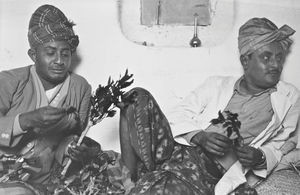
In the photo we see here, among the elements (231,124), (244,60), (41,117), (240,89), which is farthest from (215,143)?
(41,117)

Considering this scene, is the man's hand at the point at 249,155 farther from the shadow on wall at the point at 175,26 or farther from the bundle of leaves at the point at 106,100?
the shadow on wall at the point at 175,26

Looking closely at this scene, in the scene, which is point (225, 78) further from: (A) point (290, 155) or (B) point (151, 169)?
(B) point (151, 169)

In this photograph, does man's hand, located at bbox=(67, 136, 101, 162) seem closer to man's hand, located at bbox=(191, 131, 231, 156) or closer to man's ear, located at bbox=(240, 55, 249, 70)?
man's hand, located at bbox=(191, 131, 231, 156)

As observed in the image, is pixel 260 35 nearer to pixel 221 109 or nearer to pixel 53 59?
pixel 221 109

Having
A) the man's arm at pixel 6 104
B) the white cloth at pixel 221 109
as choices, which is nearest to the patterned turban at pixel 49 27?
the man's arm at pixel 6 104

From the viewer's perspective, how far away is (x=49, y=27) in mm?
1861

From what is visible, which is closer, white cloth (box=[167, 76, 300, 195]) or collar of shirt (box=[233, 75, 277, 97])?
white cloth (box=[167, 76, 300, 195])

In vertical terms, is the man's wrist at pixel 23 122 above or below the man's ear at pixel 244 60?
below

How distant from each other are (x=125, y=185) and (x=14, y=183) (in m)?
0.37

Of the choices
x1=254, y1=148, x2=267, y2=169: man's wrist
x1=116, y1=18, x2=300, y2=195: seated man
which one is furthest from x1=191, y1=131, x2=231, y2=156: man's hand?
x1=254, y1=148, x2=267, y2=169: man's wrist

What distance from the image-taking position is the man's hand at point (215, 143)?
1.71m

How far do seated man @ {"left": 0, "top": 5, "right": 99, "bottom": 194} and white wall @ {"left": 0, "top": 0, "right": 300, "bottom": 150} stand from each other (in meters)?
0.16

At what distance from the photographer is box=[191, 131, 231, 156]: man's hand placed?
1.71m

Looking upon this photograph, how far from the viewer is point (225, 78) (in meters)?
1.98
